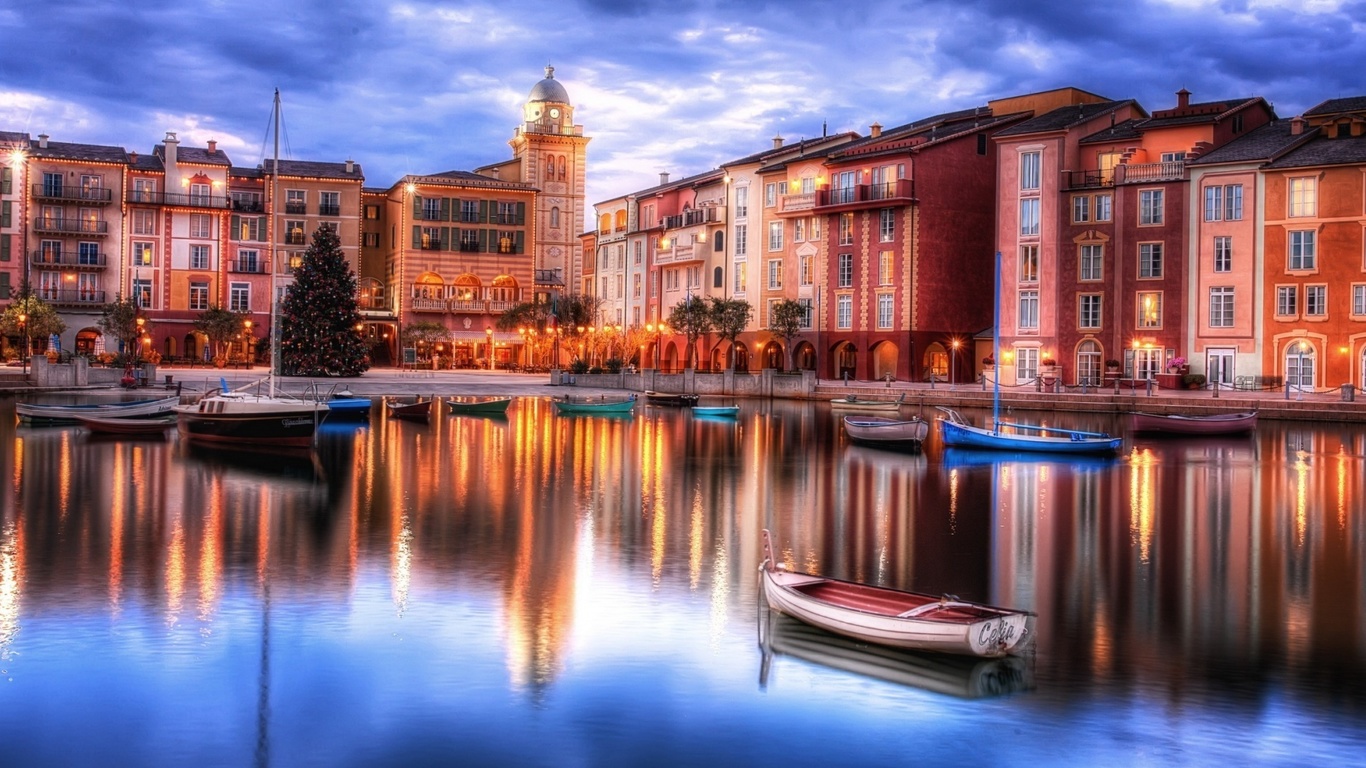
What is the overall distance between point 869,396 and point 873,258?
1347cm

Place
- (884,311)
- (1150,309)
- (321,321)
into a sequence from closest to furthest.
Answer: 1. (1150,309)
2. (321,321)
3. (884,311)

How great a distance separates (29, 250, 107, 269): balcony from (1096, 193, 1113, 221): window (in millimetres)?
64065

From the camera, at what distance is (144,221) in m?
85.9

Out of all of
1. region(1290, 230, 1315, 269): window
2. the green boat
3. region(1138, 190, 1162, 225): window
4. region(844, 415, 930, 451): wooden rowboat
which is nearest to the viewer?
region(844, 415, 930, 451): wooden rowboat

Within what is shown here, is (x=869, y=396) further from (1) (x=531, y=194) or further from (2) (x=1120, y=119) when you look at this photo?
(1) (x=531, y=194)

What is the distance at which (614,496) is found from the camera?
28.9 m

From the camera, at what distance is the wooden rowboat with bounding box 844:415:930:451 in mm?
39781

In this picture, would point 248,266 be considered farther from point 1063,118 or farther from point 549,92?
point 1063,118

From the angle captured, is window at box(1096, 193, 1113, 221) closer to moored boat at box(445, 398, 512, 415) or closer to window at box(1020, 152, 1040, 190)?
window at box(1020, 152, 1040, 190)

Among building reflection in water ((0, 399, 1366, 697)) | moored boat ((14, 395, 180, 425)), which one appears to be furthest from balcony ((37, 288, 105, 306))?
building reflection in water ((0, 399, 1366, 697))

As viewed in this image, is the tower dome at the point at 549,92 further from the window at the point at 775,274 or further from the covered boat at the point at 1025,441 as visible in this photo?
the covered boat at the point at 1025,441

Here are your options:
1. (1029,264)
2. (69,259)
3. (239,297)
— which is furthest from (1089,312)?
(69,259)

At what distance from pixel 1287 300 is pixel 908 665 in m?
50.0

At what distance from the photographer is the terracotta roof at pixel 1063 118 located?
63.6 m
